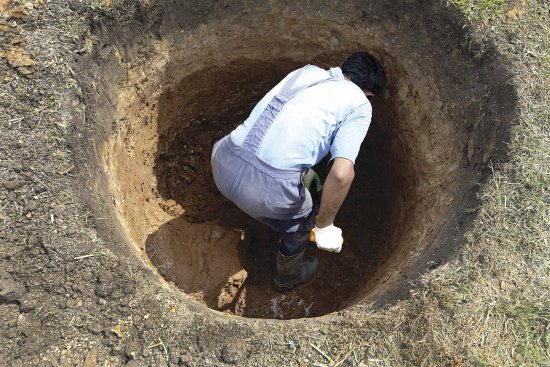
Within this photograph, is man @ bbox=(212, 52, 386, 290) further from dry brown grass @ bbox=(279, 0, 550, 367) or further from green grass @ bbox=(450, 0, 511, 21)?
green grass @ bbox=(450, 0, 511, 21)

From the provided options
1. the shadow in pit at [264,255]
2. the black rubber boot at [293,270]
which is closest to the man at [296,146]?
the black rubber boot at [293,270]

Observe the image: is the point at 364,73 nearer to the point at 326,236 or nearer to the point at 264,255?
the point at 326,236

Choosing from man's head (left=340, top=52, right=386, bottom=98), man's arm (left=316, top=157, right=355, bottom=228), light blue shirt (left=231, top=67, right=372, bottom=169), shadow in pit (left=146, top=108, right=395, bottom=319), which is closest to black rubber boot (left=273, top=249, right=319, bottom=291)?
shadow in pit (left=146, top=108, right=395, bottom=319)

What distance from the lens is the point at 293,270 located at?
3354 mm

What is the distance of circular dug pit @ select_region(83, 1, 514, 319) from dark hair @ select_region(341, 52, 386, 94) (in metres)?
0.61

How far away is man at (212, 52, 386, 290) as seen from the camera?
2.36 metres

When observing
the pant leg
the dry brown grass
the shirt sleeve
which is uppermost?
the shirt sleeve

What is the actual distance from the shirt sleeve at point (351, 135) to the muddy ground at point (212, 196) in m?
0.75

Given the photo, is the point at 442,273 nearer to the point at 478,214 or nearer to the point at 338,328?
the point at 478,214

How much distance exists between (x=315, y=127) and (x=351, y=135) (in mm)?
199

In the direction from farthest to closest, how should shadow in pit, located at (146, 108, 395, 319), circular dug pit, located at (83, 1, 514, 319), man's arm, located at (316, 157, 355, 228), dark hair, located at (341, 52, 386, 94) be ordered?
shadow in pit, located at (146, 108, 395, 319)
circular dug pit, located at (83, 1, 514, 319)
dark hair, located at (341, 52, 386, 94)
man's arm, located at (316, 157, 355, 228)

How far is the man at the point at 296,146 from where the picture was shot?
7.74 feet

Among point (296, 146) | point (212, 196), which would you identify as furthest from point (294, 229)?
point (212, 196)

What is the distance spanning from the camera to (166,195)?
3814mm
